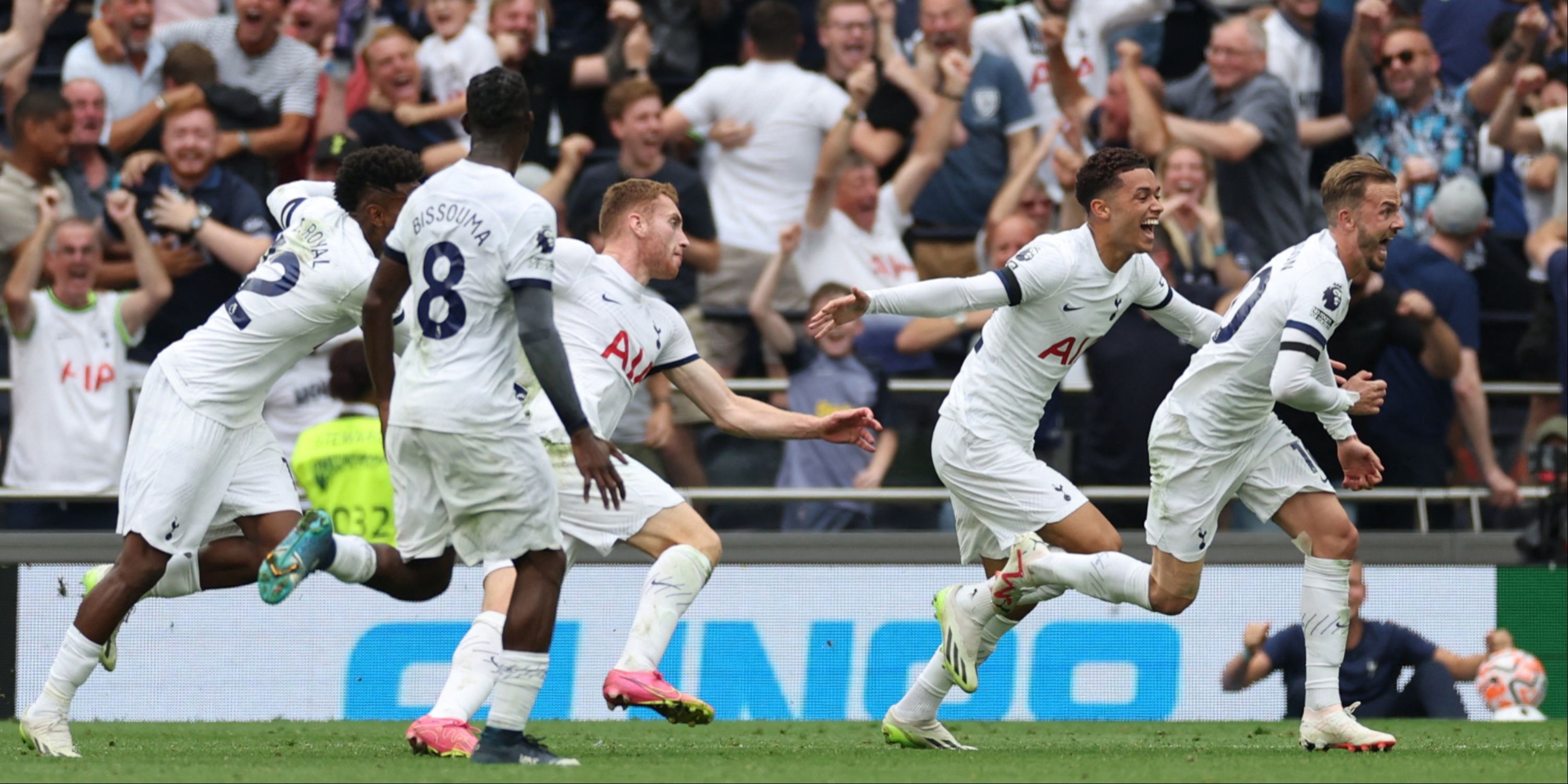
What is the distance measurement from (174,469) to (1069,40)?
7.06 metres

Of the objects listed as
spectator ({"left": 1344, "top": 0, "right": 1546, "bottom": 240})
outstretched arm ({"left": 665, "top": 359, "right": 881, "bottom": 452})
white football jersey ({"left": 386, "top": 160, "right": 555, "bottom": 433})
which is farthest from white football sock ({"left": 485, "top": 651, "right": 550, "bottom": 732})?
spectator ({"left": 1344, "top": 0, "right": 1546, "bottom": 240})

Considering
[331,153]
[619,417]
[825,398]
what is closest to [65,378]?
[331,153]

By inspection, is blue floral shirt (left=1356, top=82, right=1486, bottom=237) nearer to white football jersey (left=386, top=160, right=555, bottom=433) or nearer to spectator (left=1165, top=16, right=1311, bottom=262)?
spectator (left=1165, top=16, right=1311, bottom=262)

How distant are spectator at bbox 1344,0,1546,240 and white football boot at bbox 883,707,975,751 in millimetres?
5549

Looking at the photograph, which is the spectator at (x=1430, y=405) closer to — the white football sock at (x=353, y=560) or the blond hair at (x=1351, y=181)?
the blond hair at (x=1351, y=181)

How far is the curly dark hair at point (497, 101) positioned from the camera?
6168mm

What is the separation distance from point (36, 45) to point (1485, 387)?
29.1 feet

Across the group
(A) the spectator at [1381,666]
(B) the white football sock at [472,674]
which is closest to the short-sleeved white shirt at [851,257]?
(A) the spectator at [1381,666]

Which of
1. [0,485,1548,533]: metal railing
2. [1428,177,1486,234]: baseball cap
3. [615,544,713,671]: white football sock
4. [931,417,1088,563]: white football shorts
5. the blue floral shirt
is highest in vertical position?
the blue floral shirt

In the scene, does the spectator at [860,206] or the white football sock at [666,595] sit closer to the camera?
the white football sock at [666,595]

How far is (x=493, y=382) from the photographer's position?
6156mm

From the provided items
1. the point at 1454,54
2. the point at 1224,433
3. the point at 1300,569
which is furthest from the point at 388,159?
the point at 1454,54

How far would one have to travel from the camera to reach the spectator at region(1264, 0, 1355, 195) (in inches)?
489

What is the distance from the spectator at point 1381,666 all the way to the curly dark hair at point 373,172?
5.40 meters
